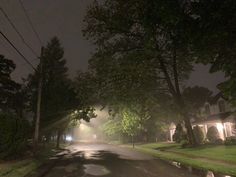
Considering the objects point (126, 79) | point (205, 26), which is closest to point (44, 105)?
point (126, 79)

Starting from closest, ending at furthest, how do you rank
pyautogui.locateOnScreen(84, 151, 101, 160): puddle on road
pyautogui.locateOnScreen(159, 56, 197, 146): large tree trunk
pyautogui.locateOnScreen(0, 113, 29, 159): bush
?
pyautogui.locateOnScreen(0, 113, 29, 159): bush, pyautogui.locateOnScreen(84, 151, 101, 160): puddle on road, pyautogui.locateOnScreen(159, 56, 197, 146): large tree trunk

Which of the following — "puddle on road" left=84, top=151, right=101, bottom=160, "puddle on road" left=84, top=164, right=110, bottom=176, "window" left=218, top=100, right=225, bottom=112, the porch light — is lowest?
"puddle on road" left=84, top=164, right=110, bottom=176

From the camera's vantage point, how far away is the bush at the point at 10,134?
19303mm

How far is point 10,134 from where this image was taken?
787 inches

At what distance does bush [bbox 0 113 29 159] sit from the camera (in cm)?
1930

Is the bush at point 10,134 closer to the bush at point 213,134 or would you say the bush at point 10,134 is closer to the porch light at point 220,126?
the bush at point 213,134

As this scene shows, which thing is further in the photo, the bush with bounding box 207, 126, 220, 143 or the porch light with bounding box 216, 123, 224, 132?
the porch light with bounding box 216, 123, 224, 132

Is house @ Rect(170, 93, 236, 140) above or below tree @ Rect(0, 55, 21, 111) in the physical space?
below

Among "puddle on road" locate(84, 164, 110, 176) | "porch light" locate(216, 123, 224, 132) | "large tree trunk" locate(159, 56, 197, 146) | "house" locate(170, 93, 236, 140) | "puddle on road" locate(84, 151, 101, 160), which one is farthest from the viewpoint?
"porch light" locate(216, 123, 224, 132)

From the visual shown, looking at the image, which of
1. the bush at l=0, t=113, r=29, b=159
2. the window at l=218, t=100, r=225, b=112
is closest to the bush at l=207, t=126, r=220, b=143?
the window at l=218, t=100, r=225, b=112

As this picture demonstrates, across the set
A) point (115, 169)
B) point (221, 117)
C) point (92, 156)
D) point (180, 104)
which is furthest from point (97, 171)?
point (221, 117)

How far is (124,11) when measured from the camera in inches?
1065

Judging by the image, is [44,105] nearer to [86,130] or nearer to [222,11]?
[222,11]

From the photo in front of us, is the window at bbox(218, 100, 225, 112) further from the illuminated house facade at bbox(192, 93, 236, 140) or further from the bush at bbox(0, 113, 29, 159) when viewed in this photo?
the bush at bbox(0, 113, 29, 159)
